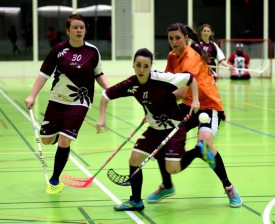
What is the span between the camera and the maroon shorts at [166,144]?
754 cm

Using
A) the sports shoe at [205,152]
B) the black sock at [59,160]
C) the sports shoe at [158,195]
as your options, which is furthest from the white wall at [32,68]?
the sports shoe at [205,152]

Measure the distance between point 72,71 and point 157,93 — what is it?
59.1 inches

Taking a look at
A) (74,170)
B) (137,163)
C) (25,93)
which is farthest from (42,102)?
(137,163)

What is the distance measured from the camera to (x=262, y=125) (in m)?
15.1

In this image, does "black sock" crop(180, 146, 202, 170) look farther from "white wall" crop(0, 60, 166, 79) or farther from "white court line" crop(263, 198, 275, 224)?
"white wall" crop(0, 60, 166, 79)

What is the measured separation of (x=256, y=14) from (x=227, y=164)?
22.7 meters

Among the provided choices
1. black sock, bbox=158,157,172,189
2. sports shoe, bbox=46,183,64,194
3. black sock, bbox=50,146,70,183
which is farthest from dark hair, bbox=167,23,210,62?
sports shoe, bbox=46,183,64,194

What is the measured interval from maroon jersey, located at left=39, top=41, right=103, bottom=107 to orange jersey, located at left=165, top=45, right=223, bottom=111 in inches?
41.1

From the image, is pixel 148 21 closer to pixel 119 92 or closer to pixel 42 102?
pixel 42 102

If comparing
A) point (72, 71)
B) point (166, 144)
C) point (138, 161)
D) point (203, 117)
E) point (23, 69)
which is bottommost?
point (138, 161)

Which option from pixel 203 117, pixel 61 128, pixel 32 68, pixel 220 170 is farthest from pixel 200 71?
pixel 32 68

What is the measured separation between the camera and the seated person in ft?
94.9

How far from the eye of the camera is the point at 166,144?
24.9 feet

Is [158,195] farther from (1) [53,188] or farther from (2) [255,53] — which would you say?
(2) [255,53]
